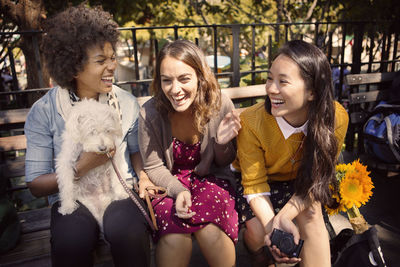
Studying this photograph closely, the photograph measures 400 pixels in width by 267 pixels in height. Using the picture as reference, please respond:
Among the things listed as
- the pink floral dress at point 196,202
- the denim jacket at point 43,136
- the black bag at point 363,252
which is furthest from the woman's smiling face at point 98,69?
the black bag at point 363,252

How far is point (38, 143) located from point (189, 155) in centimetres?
99

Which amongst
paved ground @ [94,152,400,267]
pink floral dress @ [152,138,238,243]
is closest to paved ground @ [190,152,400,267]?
paved ground @ [94,152,400,267]

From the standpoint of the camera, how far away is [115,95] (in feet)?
7.57

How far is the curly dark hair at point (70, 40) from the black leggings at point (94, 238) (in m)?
0.90

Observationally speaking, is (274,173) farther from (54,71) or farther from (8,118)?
(8,118)

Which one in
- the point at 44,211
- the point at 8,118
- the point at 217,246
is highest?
the point at 8,118

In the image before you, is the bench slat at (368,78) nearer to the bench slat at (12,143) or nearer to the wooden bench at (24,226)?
the wooden bench at (24,226)

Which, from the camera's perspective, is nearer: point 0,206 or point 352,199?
point 352,199

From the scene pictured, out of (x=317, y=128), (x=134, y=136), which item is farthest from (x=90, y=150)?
(x=317, y=128)

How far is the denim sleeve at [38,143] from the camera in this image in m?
2.05

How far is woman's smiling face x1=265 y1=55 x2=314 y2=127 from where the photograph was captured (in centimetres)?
180

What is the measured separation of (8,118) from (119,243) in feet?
5.07

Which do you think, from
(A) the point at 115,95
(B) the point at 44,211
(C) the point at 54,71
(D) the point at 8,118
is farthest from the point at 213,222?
(D) the point at 8,118

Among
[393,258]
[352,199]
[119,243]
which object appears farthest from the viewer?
[393,258]
